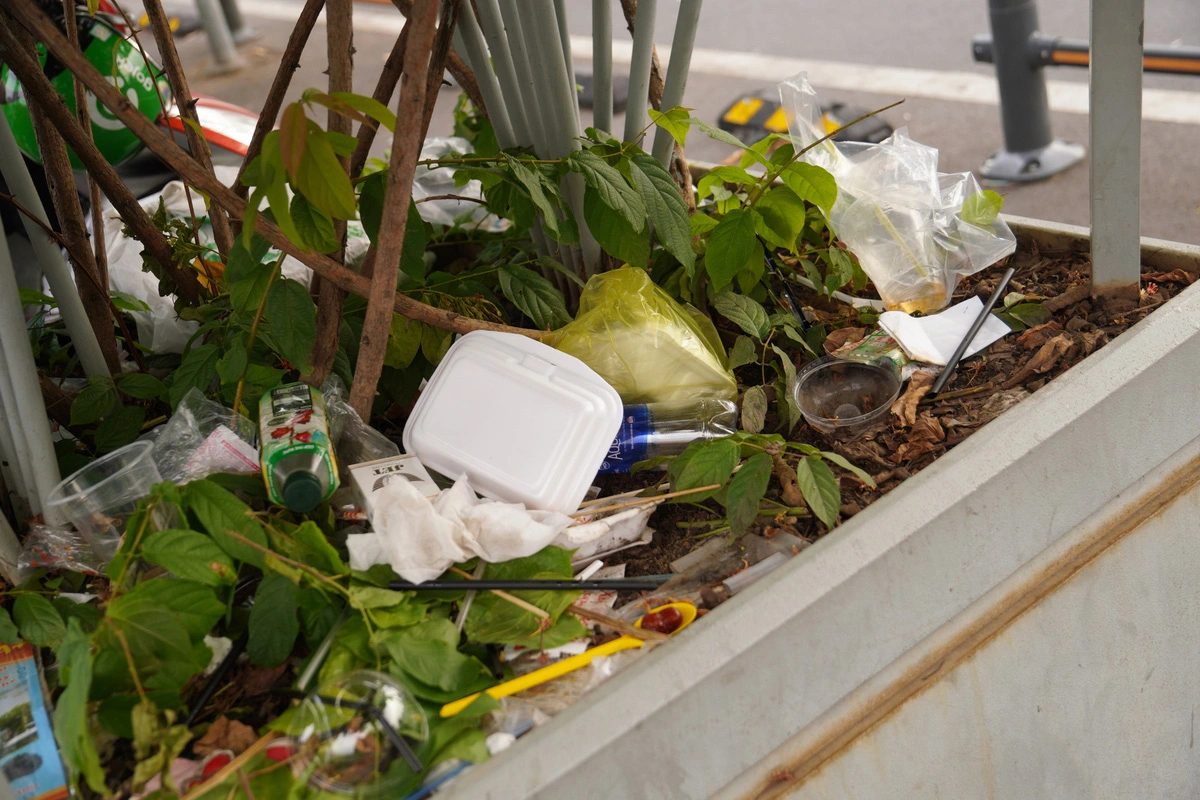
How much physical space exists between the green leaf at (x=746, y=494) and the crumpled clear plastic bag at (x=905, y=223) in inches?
22.3

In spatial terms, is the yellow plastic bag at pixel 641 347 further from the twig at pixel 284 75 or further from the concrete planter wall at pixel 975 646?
the twig at pixel 284 75

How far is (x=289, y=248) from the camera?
4.35 ft

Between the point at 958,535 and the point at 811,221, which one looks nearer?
the point at 958,535

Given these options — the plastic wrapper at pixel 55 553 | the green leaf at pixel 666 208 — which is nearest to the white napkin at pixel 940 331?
the green leaf at pixel 666 208

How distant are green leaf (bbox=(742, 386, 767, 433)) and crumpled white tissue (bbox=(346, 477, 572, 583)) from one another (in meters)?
0.37

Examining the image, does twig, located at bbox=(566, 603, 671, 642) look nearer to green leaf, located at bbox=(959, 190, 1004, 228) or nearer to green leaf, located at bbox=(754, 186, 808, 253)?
green leaf, located at bbox=(754, 186, 808, 253)

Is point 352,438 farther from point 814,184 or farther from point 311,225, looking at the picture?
point 814,184

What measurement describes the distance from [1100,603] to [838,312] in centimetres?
65

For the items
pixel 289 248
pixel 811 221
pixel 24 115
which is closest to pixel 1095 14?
pixel 811 221

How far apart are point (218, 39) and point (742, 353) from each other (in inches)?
178

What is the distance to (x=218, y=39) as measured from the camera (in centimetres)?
515

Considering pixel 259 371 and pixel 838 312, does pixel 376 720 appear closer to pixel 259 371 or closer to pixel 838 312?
pixel 259 371

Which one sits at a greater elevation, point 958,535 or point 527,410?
point 527,410

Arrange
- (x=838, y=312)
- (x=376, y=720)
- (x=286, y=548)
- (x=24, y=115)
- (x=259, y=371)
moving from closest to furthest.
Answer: (x=376, y=720)
(x=286, y=548)
(x=259, y=371)
(x=838, y=312)
(x=24, y=115)
